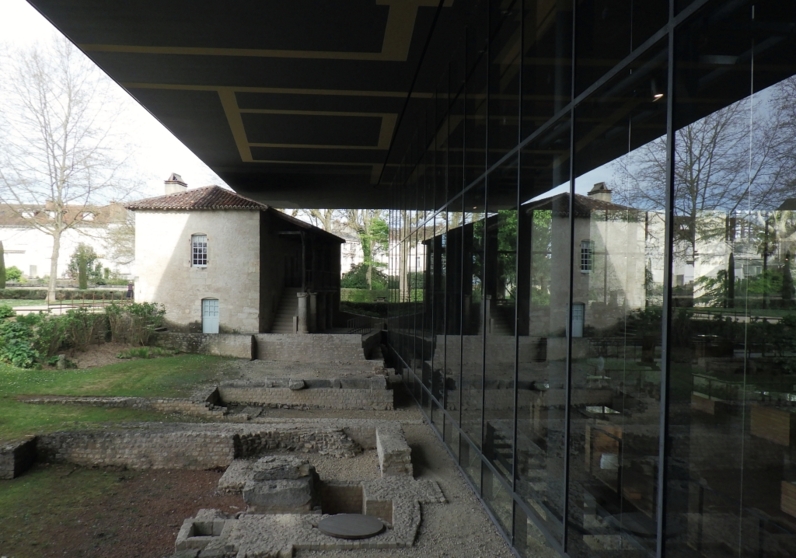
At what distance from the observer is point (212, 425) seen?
11.5 meters

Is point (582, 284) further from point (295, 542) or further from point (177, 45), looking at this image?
point (177, 45)

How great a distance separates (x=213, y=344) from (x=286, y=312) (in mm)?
4908

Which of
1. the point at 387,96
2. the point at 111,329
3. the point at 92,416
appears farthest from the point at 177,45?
the point at 111,329

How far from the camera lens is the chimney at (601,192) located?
13.7 ft

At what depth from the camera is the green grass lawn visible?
11.6m

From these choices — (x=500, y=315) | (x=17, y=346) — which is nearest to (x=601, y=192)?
(x=500, y=315)

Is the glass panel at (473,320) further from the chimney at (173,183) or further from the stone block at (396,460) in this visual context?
the chimney at (173,183)

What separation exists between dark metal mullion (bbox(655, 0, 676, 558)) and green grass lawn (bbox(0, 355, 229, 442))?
1096 cm

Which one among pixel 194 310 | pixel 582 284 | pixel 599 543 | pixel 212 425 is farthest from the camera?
→ pixel 194 310

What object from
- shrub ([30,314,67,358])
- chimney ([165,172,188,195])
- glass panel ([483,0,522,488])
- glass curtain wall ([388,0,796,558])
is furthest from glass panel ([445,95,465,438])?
chimney ([165,172,188,195])

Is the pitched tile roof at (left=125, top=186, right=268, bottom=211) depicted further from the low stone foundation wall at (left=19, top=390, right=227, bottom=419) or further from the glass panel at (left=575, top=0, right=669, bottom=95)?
the glass panel at (left=575, top=0, right=669, bottom=95)

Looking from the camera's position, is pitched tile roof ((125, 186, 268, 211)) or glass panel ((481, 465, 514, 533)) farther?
pitched tile roof ((125, 186, 268, 211))

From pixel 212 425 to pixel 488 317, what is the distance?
22.0ft

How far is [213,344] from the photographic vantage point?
20531 millimetres
